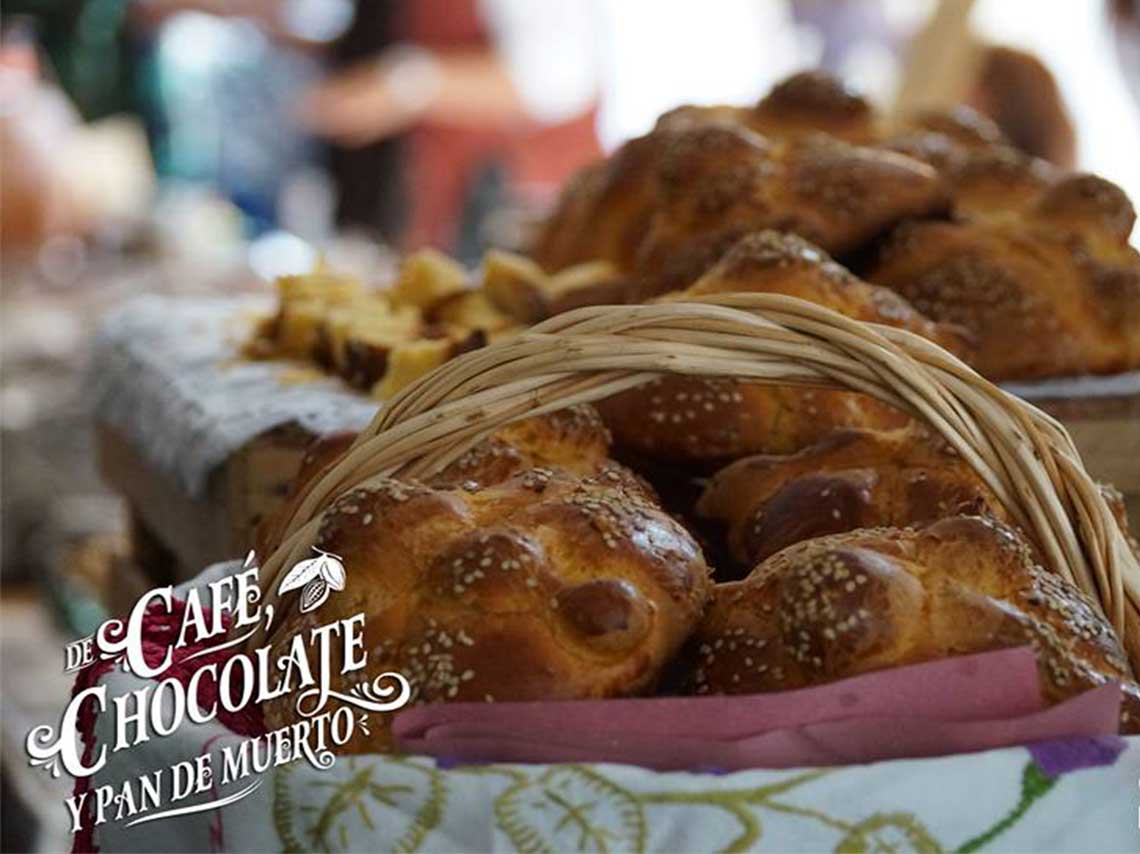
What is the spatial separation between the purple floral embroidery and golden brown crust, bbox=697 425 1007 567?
236 mm

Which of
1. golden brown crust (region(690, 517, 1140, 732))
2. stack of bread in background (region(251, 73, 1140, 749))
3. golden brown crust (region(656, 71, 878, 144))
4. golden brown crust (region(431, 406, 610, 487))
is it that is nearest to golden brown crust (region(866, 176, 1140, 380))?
stack of bread in background (region(251, 73, 1140, 749))

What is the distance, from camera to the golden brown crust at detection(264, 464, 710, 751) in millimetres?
879

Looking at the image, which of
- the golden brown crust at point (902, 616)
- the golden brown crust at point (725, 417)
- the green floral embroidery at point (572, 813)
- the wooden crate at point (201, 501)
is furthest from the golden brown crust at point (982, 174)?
the green floral embroidery at point (572, 813)

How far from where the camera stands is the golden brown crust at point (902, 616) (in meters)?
0.88

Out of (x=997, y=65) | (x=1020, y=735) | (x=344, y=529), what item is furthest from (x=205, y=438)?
(x=997, y=65)

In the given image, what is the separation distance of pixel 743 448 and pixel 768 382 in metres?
0.32

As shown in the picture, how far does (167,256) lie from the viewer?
15.8ft

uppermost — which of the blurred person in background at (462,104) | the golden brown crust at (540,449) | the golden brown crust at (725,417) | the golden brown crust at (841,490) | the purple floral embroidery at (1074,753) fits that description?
the blurred person in background at (462,104)

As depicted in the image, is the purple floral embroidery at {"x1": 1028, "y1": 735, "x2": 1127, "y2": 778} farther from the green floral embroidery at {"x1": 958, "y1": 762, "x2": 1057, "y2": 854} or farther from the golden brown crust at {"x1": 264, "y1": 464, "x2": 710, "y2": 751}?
the golden brown crust at {"x1": 264, "y1": 464, "x2": 710, "y2": 751}

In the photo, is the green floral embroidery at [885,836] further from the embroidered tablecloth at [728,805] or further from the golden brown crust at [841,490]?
the golden brown crust at [841,490]

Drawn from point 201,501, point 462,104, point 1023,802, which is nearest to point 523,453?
point 1023,802

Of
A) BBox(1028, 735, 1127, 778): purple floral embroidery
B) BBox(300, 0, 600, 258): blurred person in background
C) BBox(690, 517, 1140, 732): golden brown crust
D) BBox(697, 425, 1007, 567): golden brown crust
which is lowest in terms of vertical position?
BBox(1028, 735, 1127, 778): purple floral embroidery

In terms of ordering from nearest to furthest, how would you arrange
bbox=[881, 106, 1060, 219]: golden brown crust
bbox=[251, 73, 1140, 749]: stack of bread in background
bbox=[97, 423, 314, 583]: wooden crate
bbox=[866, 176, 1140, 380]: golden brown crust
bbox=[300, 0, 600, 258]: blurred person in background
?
1. bbox=[251, 73, 1140, 749]: stack of bread in background
2. bbox=[97, 423, 314, 583]: wooden crate
3. bbox=[866, 176, 1140, 380]: golden brown crust
4. bbox=[881, 106, 1060, 219]: golden brown crust
5. bbox=[300, 0, 600, 258]: blurred person in background

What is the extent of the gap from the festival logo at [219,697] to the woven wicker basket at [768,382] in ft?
0.12
